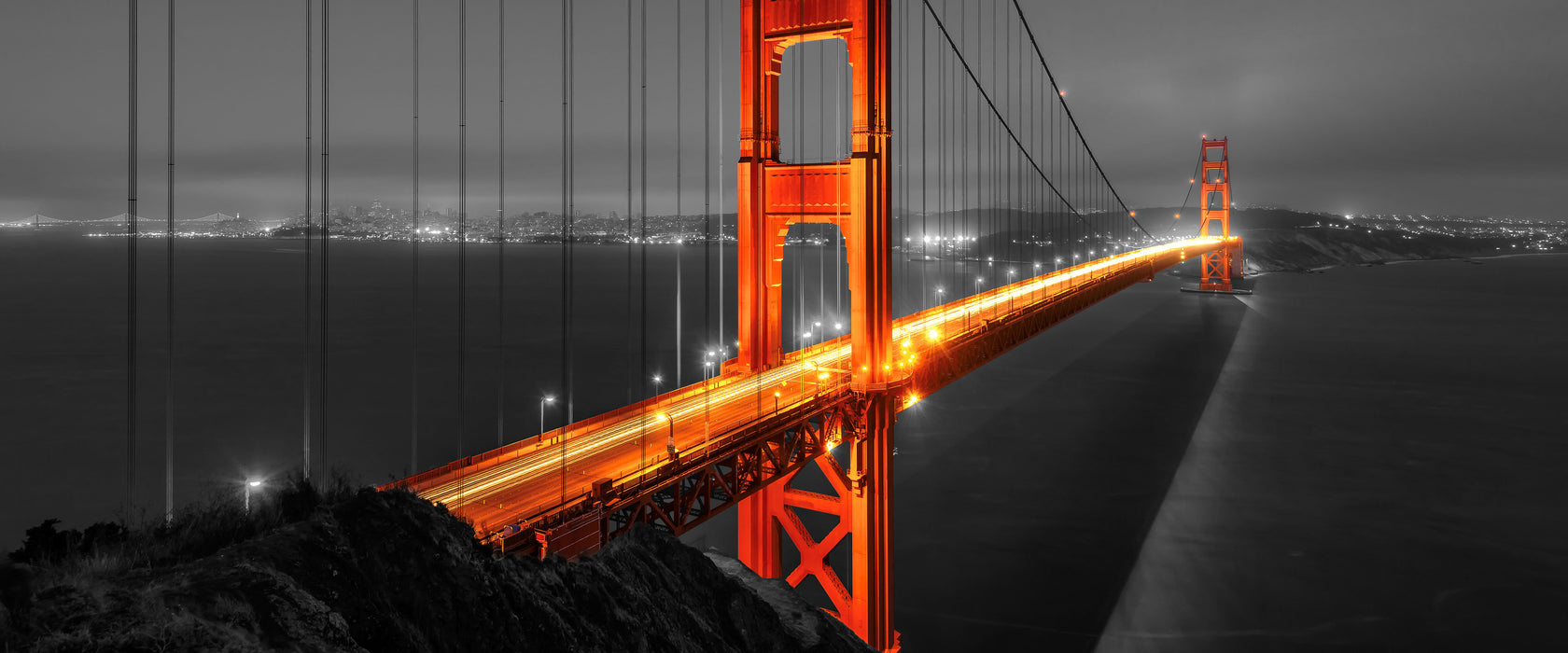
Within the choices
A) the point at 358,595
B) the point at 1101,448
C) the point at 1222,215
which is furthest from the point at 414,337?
the point at 1222,215

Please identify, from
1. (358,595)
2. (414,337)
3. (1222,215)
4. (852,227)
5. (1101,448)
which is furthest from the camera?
(1222,215)

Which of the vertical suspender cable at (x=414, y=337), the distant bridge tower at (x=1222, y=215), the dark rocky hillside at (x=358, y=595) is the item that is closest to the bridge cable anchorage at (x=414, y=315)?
the vertical suspender cable at (x=414, y=337)

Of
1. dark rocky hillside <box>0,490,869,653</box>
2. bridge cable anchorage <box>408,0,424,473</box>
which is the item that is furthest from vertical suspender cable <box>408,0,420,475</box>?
dark rocky hillside <box>0,490,869,653</box>

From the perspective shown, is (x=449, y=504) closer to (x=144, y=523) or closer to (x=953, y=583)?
(x=144, y=523)

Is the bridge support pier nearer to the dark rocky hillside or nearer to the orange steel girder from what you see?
the orange steel girder

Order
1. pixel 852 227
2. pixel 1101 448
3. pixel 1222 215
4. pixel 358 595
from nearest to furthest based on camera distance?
pixel 358 595 < pixel 852 227 < pixel 1101 448 < pixel 1222 215

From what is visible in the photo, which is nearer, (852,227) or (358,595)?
(358,595)

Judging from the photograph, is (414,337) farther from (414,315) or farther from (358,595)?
(358,595)
